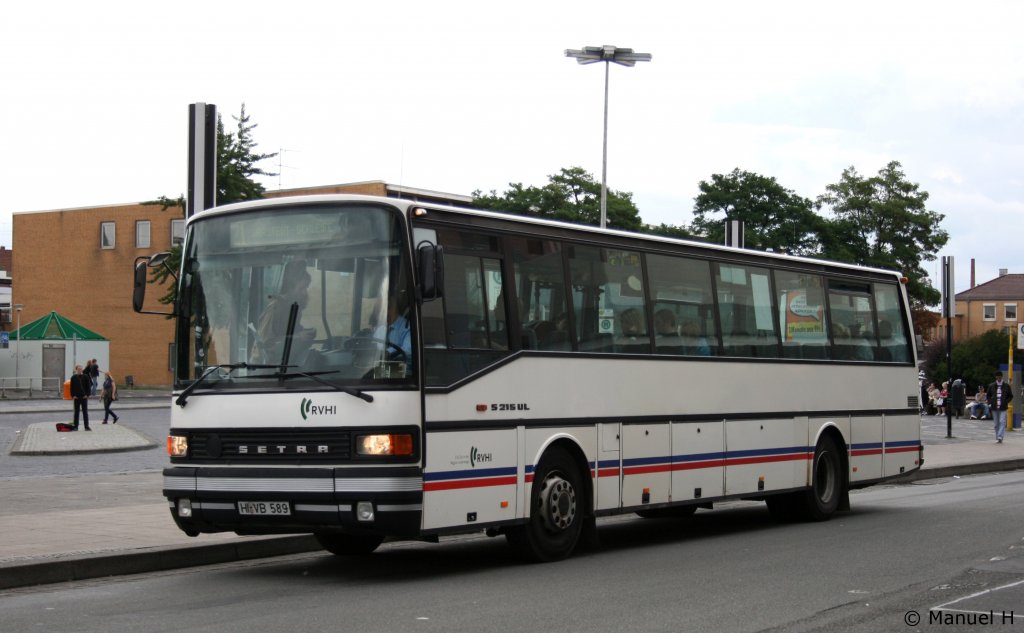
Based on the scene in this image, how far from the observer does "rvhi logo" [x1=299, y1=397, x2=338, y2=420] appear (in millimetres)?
11203

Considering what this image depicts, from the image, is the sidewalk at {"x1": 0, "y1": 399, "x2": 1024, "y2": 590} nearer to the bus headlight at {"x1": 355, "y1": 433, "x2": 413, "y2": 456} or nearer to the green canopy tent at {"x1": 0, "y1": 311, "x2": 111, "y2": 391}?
the bus headlight at {"x1": 355, "y1": 433, "x2": 413, "y2": 456}

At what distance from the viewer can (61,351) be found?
2685 inches

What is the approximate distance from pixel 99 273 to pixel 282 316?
77.8m

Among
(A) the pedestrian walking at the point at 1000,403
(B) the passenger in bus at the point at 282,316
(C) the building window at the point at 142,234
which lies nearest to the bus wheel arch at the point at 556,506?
(B) the passenger in bus at the point at 282,316

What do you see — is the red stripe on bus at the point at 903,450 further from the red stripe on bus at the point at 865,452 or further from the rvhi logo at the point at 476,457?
the rvhi logo at the point at 476,457

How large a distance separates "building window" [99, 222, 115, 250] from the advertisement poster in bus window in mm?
72845

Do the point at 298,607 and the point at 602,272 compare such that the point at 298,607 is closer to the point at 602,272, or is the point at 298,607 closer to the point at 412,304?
the point at 412,304

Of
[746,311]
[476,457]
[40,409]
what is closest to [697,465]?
[746,311]

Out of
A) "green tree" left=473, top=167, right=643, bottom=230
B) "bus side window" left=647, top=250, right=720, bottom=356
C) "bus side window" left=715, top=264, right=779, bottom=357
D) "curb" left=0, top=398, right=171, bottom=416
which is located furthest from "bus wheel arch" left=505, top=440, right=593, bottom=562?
"green tree" left=473, top=167, right=643, bottom=230

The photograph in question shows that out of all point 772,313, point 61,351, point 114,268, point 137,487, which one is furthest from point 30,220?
point 772,313

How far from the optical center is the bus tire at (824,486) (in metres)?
17.5

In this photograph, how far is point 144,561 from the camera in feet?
40.2

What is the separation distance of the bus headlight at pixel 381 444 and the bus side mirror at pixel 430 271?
118cm

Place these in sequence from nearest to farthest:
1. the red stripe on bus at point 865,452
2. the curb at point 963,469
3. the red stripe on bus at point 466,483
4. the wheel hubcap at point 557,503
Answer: the red stripe on bus at point 466,483 < the wheel hubcap at point 557,503 < the red stripe on bus at point 865,452 < the curb at point 963,469
